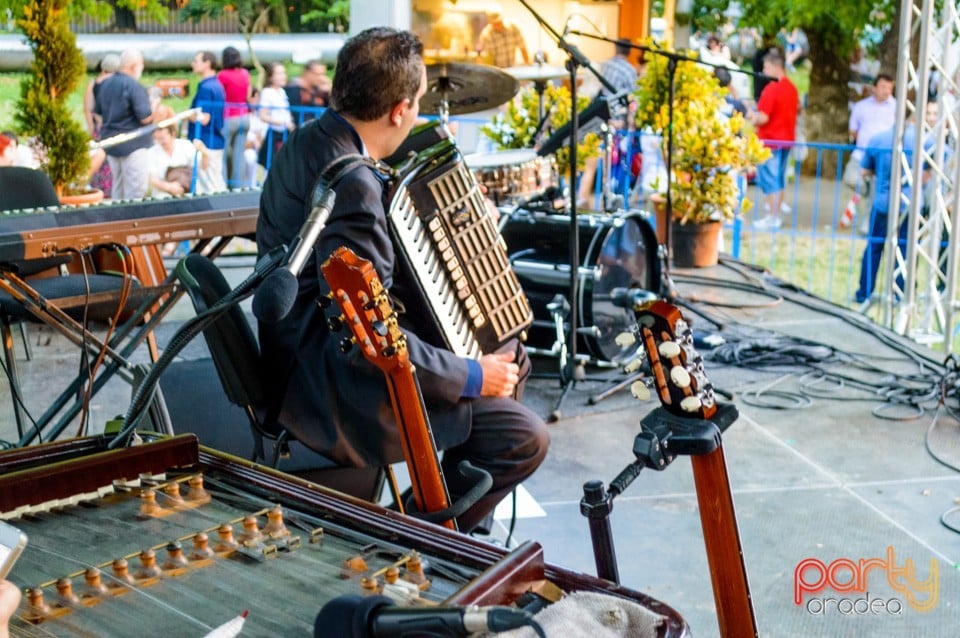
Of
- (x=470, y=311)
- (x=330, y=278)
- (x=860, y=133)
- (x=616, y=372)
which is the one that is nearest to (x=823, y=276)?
(x=860, y=133)

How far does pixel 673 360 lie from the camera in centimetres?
181

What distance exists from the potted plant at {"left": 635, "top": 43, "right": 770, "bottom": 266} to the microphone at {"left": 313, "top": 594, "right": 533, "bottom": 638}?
259 inches

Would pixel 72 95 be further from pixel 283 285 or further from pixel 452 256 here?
pixel 283 285

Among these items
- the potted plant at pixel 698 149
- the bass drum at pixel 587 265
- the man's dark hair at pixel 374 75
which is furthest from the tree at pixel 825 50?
the man's dark hair at pixel 374 75

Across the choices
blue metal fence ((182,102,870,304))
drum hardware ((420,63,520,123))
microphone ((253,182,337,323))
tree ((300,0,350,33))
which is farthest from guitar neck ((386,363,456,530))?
tree ((300,0,350,33))

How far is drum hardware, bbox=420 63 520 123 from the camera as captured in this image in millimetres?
5574

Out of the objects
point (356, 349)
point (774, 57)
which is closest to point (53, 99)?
point (356, 349)

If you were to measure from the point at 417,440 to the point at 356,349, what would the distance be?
0.43 m

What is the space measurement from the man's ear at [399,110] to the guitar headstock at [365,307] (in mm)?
994

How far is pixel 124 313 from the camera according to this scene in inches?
205

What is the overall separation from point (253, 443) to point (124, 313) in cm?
236

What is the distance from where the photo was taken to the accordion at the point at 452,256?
266 centimetres

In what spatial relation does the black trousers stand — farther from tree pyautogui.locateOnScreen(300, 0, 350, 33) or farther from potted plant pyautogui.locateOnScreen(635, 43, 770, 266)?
tree pyautogui.locateOnScreen(300, 0, 350, 33)

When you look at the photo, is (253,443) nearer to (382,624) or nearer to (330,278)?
(330,278)
